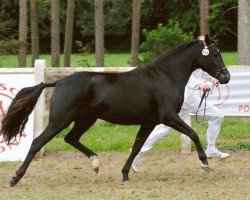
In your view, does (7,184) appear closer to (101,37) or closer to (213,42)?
(213,42)

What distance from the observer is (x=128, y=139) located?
13.2 m

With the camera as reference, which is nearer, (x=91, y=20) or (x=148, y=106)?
(x=148, y=106)

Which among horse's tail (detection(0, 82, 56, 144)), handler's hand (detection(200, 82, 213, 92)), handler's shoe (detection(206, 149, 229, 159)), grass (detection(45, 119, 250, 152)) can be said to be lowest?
grass (detection(45, 119, 250, 152))

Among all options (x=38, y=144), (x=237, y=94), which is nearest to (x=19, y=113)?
(x=38, y=144)

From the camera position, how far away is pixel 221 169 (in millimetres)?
10430

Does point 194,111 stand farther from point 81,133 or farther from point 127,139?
point 127,139

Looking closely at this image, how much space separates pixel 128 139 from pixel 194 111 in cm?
272

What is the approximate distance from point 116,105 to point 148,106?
1.37ft

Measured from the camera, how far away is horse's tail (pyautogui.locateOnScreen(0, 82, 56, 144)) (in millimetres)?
9289

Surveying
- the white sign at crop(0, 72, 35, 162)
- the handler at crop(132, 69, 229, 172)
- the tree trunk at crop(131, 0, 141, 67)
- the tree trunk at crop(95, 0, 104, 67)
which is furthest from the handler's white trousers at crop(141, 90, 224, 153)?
the tree trunk at crop(95, 0, 104, 67)

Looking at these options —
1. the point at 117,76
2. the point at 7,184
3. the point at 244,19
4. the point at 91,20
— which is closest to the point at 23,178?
the point at 7,184

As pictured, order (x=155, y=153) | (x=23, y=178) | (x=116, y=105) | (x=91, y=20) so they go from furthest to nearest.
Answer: (x=91, y=20) → (x=155, y=153) → (x=23, y=178) → (x=116, y=105)

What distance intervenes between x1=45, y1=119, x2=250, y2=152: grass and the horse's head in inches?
121

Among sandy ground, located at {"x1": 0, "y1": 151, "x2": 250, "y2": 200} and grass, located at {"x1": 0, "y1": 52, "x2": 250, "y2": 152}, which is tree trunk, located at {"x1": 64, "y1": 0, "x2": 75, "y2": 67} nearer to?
grass, located at {"x1": 0, "y1": 52, "x2": 250, "y2": 152}
